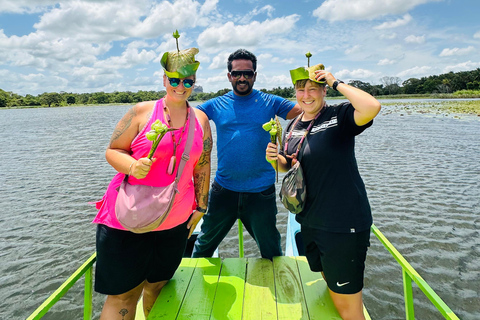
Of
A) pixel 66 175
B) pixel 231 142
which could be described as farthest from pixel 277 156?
pixel 66 175

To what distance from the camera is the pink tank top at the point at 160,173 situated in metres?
2.48

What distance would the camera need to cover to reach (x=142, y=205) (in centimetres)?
234

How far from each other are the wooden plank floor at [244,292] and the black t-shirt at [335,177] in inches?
43.9

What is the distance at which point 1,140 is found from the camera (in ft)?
79.2

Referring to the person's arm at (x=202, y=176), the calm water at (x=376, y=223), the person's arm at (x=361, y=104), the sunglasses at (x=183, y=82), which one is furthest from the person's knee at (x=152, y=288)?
the calm water at (x=376, y=223)

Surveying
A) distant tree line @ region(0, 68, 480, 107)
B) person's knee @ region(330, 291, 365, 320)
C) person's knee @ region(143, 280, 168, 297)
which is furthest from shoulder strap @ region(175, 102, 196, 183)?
distant tree line @ region(0, 68, 480, 107)

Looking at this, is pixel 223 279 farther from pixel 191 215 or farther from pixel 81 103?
pixel 81 103

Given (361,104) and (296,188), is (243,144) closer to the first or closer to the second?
(296,188)

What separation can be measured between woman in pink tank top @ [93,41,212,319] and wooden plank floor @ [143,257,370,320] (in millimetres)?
542

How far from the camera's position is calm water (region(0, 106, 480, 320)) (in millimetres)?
5945

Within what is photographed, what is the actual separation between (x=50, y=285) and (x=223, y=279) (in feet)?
16.7

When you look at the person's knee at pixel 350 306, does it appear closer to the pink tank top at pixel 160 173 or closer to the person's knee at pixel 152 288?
the pink tank top at pixel 160 173

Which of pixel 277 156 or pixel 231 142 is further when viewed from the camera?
pixel 231 142

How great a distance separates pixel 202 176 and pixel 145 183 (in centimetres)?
77
